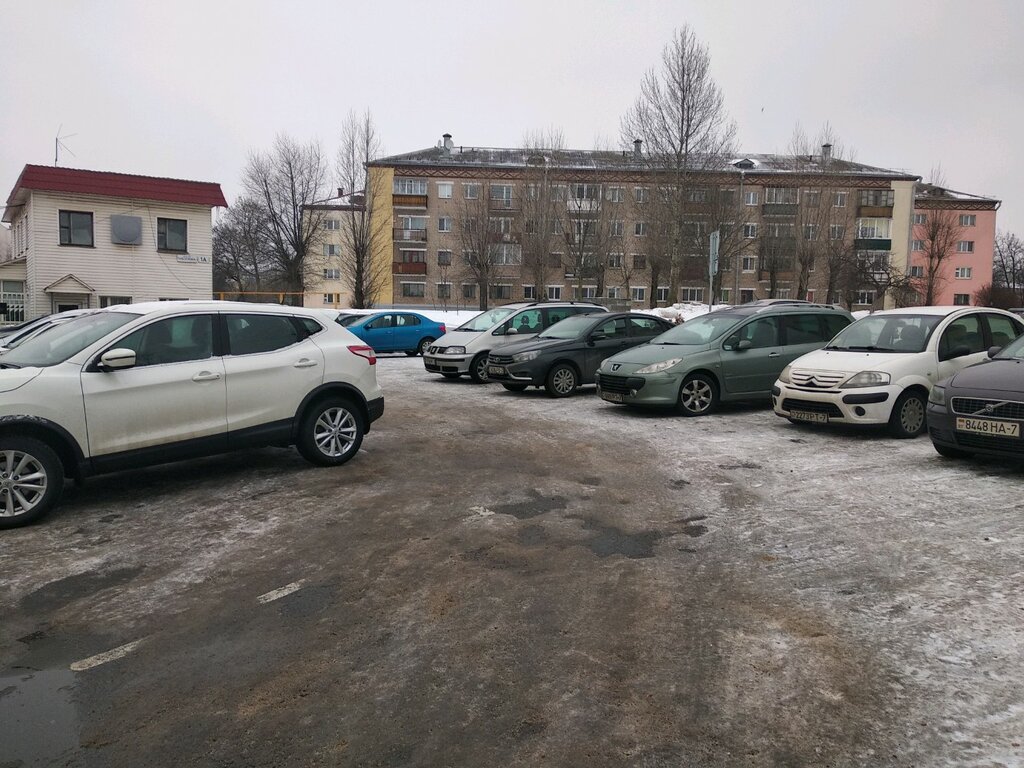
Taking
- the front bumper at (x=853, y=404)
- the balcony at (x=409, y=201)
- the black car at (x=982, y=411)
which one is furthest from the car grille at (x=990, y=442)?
the balcony at (x=409, y=201)

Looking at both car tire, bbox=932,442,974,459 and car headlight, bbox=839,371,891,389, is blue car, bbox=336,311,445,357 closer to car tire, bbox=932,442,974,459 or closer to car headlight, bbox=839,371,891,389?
car headlight, bbox=839,371,891,389

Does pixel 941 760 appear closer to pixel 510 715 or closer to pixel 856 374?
pixel 510 715

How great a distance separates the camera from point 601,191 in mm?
54406

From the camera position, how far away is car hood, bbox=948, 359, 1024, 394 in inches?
279

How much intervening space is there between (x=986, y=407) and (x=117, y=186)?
31.7 metres

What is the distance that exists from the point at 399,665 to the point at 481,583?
3.72 feet

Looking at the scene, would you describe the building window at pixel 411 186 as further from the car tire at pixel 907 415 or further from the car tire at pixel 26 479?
the car tire at pixel 26 479

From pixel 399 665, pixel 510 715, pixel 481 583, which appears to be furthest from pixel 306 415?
pixel 510 715

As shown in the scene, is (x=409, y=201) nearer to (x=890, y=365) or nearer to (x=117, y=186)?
(x=117, y=186)

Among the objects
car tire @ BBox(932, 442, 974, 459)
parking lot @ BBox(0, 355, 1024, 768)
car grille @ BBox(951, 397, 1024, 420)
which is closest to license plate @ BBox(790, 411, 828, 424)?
car tire @ BBox(932, 442, 974, 459)

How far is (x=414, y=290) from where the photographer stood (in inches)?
2606

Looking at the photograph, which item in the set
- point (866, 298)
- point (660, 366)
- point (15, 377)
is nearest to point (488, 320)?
point (660, 366)

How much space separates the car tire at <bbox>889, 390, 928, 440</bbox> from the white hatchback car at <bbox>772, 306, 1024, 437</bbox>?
0.5 inches

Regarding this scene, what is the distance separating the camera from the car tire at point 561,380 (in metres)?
13.7
